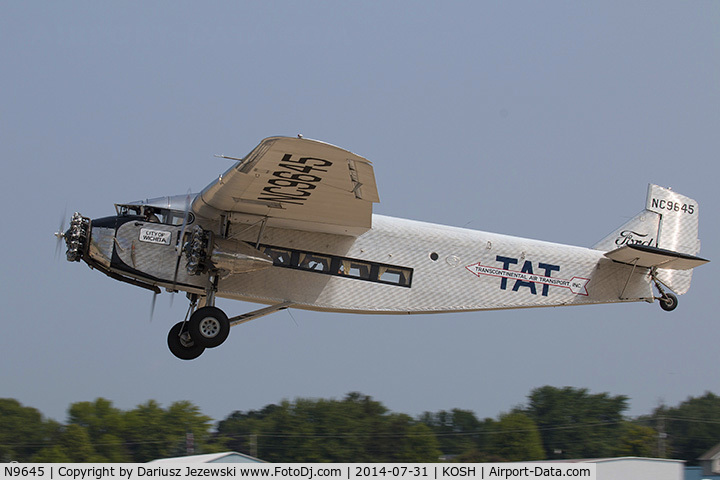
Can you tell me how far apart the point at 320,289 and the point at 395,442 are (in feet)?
54.7

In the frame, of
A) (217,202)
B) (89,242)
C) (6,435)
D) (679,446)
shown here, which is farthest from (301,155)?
(679,446)

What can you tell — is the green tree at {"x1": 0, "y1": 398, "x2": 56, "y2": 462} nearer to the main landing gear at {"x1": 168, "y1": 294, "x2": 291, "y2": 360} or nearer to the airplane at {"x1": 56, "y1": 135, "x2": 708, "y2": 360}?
the main landing gear at {"x1": 168, "y1": 294, "x2": 291, "y2": 360}

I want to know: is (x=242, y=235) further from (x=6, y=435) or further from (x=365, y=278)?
(x=6, y=435)

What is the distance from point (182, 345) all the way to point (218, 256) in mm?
2003

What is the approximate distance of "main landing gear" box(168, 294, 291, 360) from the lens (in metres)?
13.1

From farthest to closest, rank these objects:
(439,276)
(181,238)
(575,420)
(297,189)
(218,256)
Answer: (575,420)
(439,276)
(181,238)
(218,256)
(297,189)

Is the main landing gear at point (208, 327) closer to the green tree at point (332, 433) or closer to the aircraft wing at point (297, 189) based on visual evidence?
the aircraft wing at point (297, 189)

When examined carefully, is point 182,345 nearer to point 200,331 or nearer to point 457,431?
point 200,331

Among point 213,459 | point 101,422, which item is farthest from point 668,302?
point 101,422

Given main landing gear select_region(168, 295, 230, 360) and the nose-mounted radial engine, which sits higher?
the nose-mounted radial engine

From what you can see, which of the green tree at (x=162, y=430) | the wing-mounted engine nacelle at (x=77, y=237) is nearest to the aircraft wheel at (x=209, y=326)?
the wing-mounted engine nacelle at (x=77, y=237)

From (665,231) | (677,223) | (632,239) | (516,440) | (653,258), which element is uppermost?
(677,223)

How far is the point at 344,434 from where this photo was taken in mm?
29734

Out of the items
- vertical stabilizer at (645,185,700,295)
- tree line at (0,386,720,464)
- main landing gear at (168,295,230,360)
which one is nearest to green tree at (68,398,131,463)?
tree line at (0,386,720,464)
